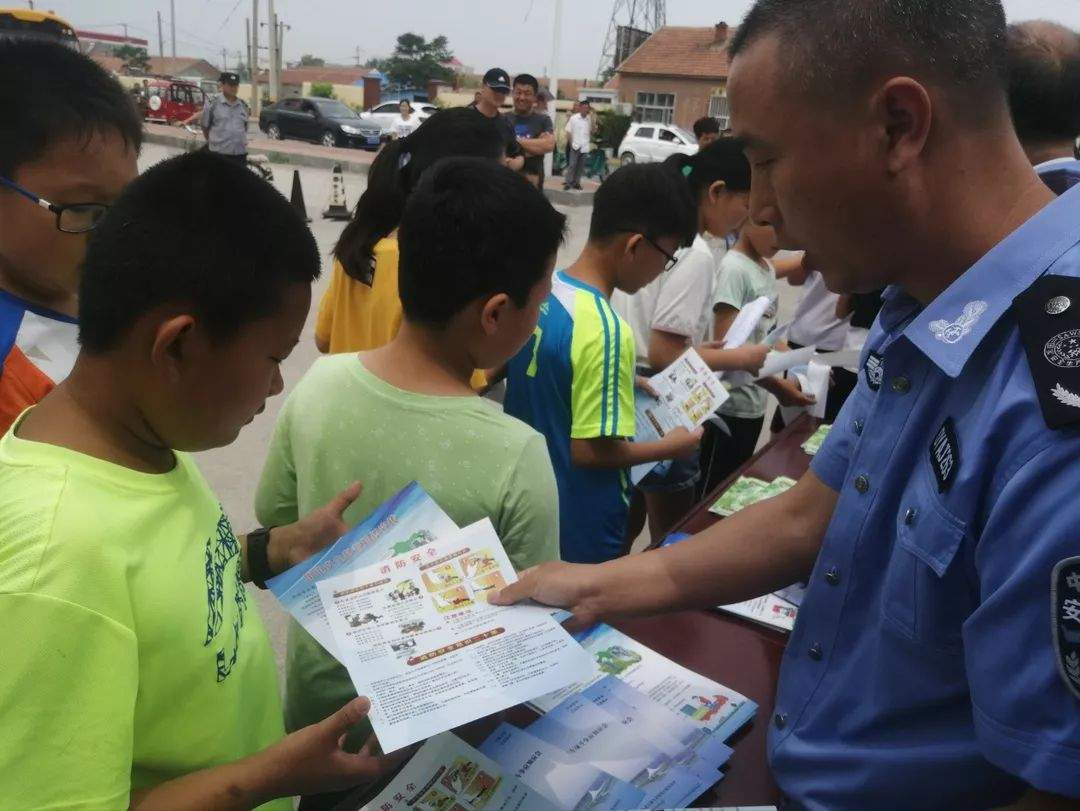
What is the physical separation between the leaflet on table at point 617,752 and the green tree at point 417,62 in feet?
172

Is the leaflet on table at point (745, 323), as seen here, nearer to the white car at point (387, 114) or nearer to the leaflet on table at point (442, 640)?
the leaflet on table at point (442, 640)

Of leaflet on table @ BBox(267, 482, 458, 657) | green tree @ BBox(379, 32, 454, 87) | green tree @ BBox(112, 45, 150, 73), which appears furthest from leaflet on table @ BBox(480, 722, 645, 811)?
green tree @ BBox(112, 45, 150, 73)

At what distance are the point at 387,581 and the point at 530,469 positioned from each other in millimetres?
292

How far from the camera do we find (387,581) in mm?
994

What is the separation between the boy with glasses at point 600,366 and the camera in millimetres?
1815

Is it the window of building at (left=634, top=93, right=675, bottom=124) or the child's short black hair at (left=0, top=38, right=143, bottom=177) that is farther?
the window of building at (left=634, top=93, right=675, bottom=124)

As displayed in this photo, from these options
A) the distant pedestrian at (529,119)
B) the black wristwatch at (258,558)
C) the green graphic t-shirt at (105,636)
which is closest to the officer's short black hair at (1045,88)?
the black wristwatch at (258,558)

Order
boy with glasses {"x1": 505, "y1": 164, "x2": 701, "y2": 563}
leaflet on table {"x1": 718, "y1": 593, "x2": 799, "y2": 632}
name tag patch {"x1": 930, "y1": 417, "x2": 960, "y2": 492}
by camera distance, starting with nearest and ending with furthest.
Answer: name tag patch {"x1": 930, "y1": 417, "x2": 960, "y2": 492}, leaflet on table {"x1": 718, "y1": 593, "x2": 799, "y2": 632}, boy with glasses {"x1": 505, "y1": 164, "x2": 701, "y2": 563}

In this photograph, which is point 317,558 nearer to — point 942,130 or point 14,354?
point 14,354

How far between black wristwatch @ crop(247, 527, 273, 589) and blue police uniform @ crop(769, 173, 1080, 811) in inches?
31.2

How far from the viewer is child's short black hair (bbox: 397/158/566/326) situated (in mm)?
1267

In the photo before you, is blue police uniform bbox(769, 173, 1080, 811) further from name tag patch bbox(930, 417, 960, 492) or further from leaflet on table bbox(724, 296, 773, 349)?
leaflet on table bbox(724, 296, 773, 349)

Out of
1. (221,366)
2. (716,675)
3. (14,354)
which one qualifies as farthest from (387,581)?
(14,354)

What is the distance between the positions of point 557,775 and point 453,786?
149 millimetres
